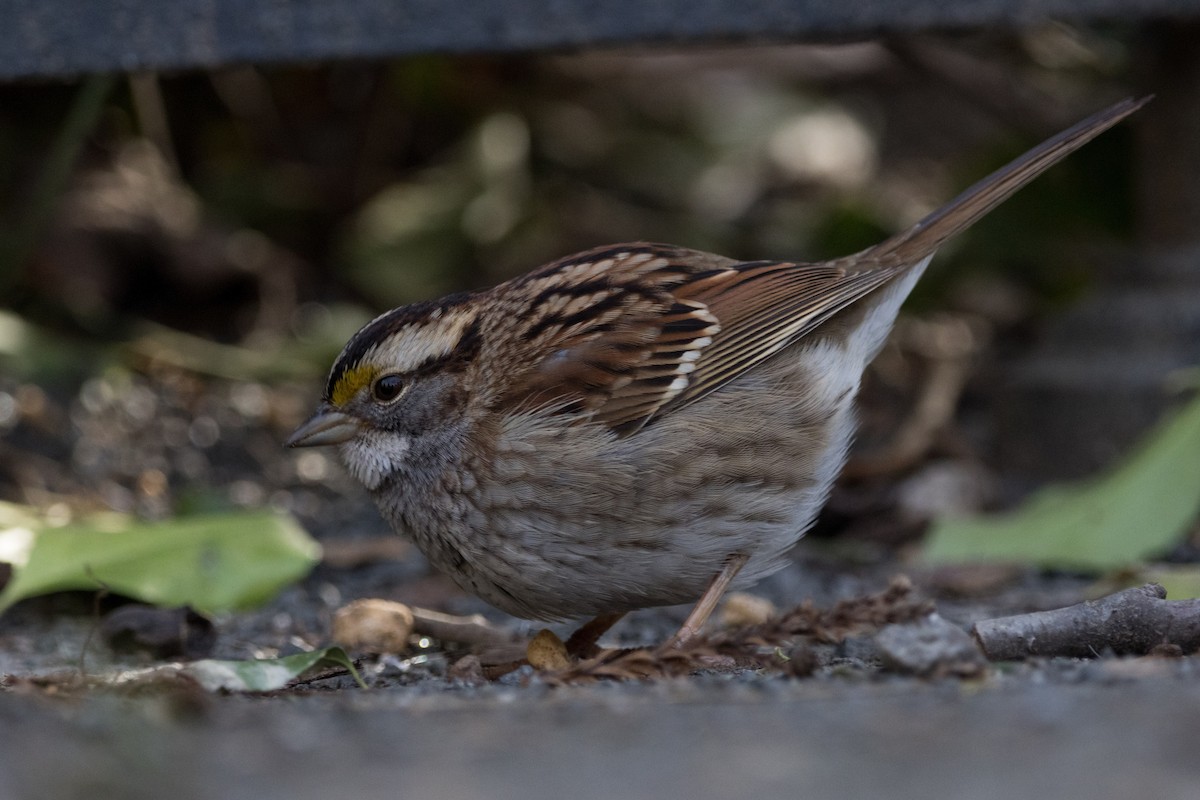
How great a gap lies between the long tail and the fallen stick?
1.17 m

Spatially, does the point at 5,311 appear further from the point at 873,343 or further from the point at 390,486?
the point at 873,343

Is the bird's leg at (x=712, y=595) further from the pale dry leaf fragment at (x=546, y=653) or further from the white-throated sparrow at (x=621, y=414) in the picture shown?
the pale dry leaf fragment at (x=546, y=653)

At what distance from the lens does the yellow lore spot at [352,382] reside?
3236mm

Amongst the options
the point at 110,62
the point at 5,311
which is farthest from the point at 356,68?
the point at 110,62

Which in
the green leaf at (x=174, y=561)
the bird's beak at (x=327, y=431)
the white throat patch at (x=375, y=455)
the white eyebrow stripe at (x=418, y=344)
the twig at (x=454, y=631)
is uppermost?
the white eyebrow stripe at (x=418, y=344)

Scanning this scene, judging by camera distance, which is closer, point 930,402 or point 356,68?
point 930,402

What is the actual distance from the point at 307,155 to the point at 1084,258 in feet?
9.95

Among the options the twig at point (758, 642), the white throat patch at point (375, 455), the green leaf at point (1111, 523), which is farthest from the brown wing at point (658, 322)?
the green leaf at point (1111, 523)

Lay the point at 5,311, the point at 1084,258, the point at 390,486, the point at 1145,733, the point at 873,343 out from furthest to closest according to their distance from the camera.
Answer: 1. the point at 1084,258
2. the point at 5,311
3. the point at 873,343
4. the point at 390,486
5. the point at 1145,733

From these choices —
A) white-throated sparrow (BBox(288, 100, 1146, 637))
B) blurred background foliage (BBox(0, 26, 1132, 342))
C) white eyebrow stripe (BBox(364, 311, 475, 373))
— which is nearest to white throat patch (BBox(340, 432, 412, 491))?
white-throated sparrow (BBox(288, 100, 1146, 637))

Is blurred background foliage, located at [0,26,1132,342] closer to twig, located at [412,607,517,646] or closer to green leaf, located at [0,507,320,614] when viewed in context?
green leaf, located at [0,507,320,614]

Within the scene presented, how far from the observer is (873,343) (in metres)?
3.54

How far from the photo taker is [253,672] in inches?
97.3

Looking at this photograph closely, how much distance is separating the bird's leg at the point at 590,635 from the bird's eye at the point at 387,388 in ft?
2.03
